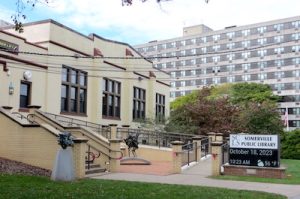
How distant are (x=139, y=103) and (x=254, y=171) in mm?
22269

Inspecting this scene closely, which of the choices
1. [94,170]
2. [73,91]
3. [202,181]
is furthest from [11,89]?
[202,181]

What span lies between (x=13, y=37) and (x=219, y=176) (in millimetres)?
13200

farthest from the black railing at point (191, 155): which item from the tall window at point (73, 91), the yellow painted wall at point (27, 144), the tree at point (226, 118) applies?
the tall window at point (73, 91)

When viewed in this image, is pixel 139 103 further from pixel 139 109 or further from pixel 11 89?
pixel 11 89

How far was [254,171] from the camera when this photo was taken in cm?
1817

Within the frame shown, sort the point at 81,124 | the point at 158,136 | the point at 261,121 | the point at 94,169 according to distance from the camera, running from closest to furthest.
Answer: the point at 94,169 → the point at 81,124 → the point at 158,136 → the point at 261,121

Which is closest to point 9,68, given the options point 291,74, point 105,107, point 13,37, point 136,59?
point 13,37

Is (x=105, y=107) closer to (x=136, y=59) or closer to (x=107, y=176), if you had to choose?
(x=136, y=59)

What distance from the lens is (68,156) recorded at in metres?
14.9

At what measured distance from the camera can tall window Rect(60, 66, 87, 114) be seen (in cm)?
2814

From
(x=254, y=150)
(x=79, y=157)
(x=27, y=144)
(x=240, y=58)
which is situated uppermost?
(x=240, y=58)

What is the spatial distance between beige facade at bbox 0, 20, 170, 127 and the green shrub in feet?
37.1

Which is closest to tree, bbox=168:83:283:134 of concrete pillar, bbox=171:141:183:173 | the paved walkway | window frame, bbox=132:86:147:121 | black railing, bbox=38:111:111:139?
window frame, bbox=132:86:147:121

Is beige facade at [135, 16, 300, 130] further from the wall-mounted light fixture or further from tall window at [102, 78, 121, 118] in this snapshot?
the wall-mounted light fixture
